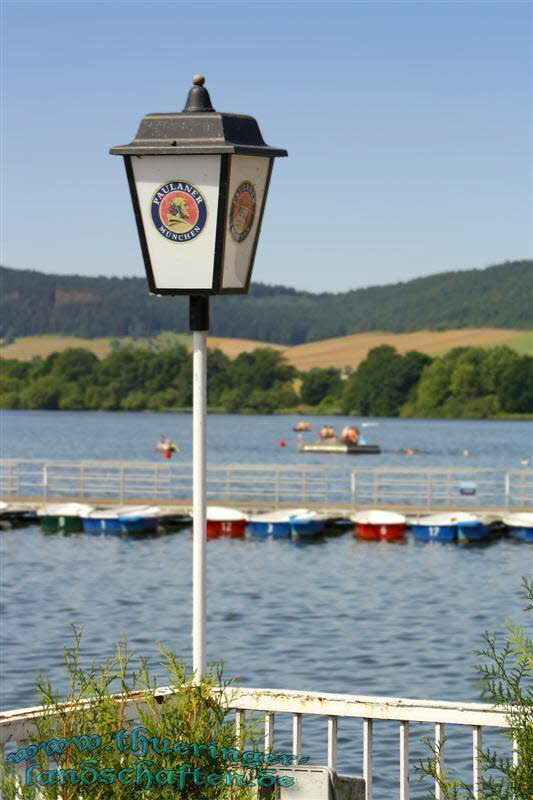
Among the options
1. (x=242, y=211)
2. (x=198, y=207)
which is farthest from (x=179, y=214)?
(x=242, y=211)

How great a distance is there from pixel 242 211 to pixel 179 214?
321 mm

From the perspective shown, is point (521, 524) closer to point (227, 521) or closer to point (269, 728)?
point (227, 521)

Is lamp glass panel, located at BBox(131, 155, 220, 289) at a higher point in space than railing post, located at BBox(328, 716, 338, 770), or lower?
higher

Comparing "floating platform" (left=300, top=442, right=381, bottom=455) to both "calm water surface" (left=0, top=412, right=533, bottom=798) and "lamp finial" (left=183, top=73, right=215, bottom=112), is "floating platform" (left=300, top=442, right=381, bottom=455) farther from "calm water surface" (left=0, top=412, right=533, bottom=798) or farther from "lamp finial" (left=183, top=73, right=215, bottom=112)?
"lamp finial" (left=183, top=73, right=215, bottom=112)

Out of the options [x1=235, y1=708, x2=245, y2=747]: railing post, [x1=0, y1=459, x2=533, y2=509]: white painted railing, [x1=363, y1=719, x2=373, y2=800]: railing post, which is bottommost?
[x1=0, y1=459, x2=533, y2=509]: white painted railing

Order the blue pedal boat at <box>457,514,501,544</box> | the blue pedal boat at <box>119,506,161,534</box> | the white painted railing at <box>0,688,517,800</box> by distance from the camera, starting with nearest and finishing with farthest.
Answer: the white painted railing at <box>0,688,517,800</box>
the blue pedal boat at <box>457,514,501,544</box>
the blue pedal boat at <box>119,506,161,534</box>

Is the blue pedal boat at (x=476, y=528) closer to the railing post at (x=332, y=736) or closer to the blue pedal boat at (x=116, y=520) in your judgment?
the blue pedal boat at (x=116, y=520)

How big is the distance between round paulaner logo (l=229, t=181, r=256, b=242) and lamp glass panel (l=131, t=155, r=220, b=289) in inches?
5.3

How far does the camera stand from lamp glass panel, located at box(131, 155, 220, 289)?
704 centimetres

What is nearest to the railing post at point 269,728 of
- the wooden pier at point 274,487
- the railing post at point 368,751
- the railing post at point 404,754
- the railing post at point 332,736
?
the railing post at point 332,736

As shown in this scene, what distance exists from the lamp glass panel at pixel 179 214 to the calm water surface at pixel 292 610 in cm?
1217

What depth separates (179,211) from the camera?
284 inches

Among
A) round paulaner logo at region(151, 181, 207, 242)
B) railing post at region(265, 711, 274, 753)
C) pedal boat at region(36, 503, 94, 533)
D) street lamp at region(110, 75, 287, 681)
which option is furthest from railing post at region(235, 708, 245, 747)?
pedal boat at region(36, 503, 94, 533)

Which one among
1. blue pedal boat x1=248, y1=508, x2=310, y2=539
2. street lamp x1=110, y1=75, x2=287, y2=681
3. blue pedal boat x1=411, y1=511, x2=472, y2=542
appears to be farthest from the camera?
blue pedal boat x1=248, y1=508, x2=310, y2=539
